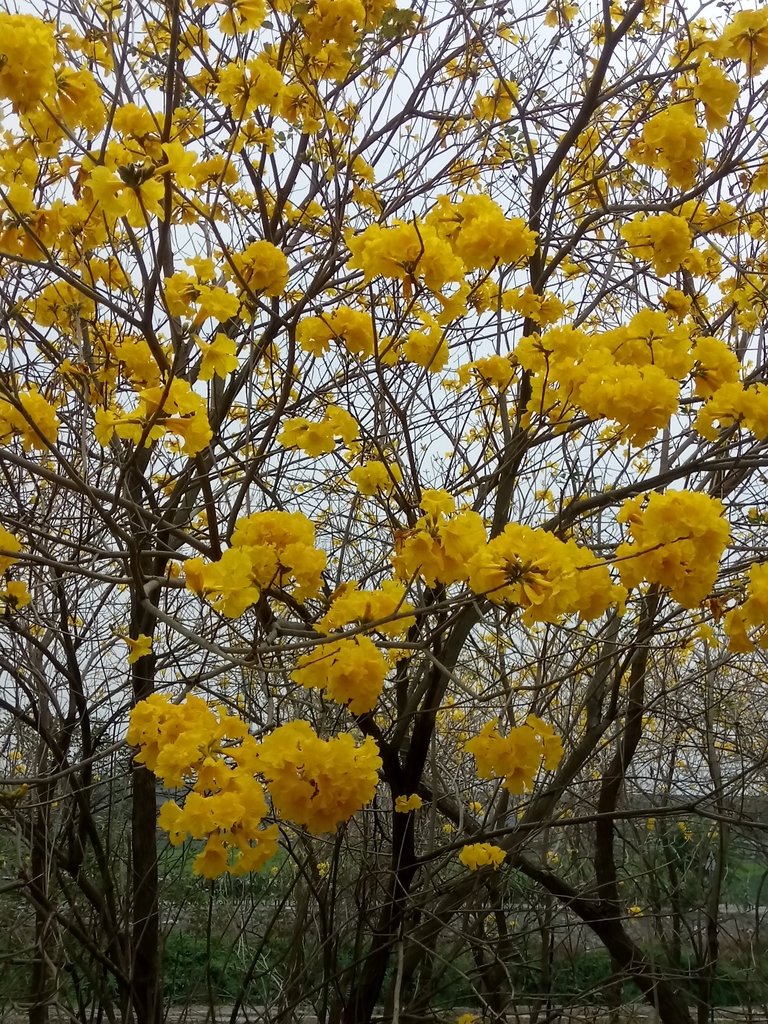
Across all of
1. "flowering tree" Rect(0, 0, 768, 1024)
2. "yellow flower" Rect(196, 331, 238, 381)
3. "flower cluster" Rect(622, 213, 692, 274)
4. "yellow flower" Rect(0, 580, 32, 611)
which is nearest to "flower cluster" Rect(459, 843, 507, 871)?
"flowering tree" Rect(0, 0, 768, 1024)

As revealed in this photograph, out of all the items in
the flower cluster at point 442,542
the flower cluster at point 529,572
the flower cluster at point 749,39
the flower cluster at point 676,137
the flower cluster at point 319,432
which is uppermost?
the flower cluster at point 749,39

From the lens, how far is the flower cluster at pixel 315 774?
134 cm

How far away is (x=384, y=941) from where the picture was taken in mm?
2684

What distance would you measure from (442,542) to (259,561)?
335 mm

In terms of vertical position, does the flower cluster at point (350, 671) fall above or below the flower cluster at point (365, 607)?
below

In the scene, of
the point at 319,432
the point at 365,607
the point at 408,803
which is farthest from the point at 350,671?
the point at 408,803

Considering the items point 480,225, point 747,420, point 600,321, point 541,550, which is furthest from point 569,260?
point 541,550

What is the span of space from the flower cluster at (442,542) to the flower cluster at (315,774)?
334 millimetres

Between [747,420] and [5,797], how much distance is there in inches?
67.9

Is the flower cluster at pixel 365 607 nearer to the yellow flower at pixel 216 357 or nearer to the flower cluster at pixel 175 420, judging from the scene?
Result: the flower cluster at pixel 175 420

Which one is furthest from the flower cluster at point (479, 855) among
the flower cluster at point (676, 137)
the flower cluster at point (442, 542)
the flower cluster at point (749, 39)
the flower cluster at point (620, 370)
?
the flower cluster at point (749, 39)

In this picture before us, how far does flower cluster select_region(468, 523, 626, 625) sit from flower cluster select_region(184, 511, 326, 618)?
30cm

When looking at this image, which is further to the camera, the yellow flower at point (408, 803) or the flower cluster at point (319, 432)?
the yellow flower at point (408, 803)

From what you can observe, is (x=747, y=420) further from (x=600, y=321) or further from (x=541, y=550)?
(x=600, y=321)
